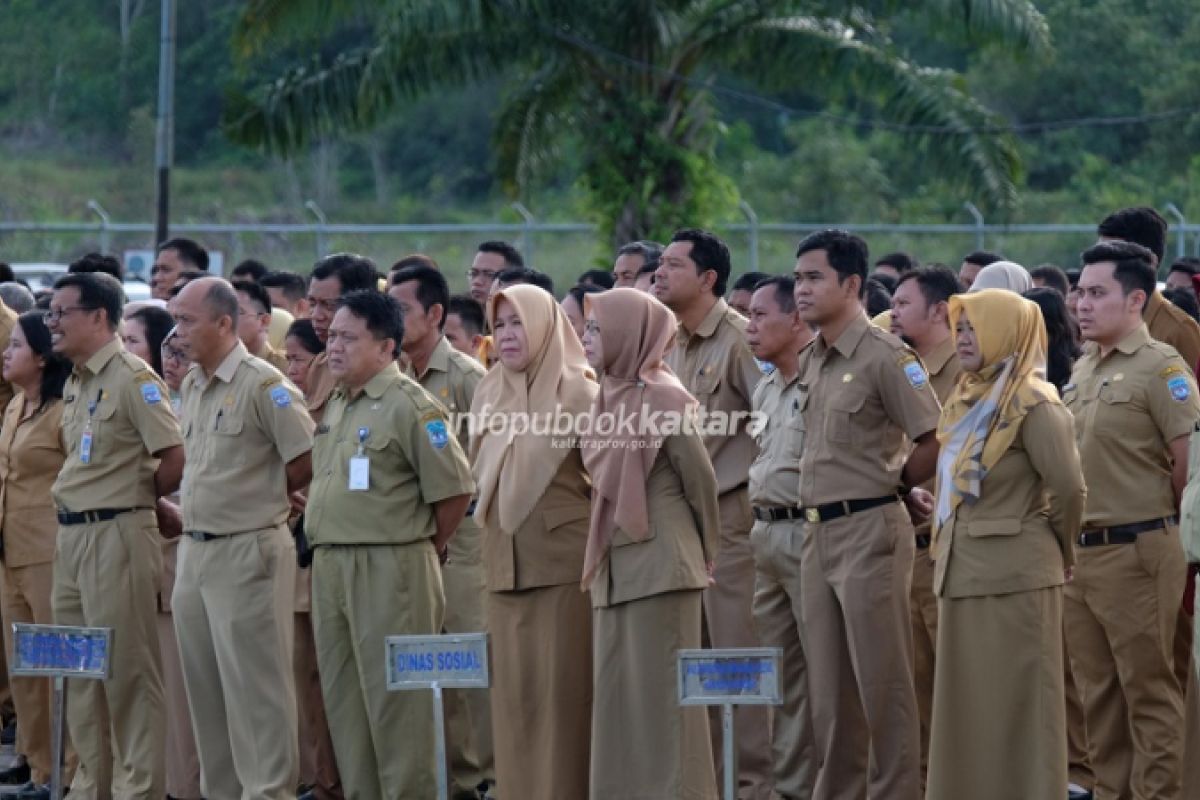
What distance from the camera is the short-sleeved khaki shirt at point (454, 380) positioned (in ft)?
29.1

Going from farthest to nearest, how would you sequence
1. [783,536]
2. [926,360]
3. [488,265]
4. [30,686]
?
1. [488,265]
2. [30,686]
3. [926,360]
4. [783,536]

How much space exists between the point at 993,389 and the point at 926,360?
1674mm

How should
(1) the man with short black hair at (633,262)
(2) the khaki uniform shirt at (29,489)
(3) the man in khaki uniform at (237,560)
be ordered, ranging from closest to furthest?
(3) the man in khaki uniform at (237,560) < (2) the khaki uniform shirt at (29,489) < (1) the man with short black hair at (633,262)

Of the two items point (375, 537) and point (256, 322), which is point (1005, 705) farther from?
point (256, 322)

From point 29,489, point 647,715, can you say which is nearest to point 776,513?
point 647,715

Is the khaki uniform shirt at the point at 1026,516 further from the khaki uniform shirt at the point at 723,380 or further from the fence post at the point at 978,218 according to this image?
the fence post at the point at 978,218

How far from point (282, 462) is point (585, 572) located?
4.87 feet

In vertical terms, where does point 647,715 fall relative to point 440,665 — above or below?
below

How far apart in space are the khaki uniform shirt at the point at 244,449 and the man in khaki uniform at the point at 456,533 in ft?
3.12

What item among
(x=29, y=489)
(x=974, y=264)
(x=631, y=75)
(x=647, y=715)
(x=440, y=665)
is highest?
(x=631, y=75)

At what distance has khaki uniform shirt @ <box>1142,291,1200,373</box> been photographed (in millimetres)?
8430

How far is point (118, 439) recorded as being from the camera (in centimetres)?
839

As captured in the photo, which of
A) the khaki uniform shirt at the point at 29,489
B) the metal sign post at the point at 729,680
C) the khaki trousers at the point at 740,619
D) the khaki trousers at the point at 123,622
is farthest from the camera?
the khaki uniform shirt at the point at 29,489

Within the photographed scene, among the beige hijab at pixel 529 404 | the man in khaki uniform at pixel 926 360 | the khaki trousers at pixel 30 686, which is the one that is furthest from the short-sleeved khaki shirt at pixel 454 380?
the khaki trousers at pixel 30 686
